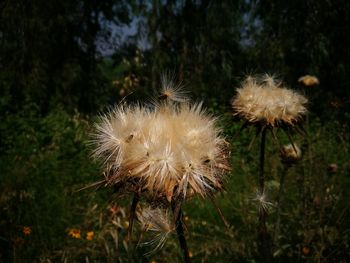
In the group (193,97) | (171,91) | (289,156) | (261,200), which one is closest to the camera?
(171,91)

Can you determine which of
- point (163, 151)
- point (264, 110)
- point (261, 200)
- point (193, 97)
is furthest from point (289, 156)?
point (193, 97)

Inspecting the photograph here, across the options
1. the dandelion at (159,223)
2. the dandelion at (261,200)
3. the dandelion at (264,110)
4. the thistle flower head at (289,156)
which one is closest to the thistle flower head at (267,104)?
the dandelion at (264,110)

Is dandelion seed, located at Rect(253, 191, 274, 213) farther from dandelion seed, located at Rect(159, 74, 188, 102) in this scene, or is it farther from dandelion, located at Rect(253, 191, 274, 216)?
dandelion seed, located at Rect(159, 74, 188, 102)

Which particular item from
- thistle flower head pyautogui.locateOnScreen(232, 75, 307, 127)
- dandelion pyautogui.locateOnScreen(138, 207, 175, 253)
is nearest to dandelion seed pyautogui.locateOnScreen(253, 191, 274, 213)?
thistle flower head pyautogui.locateOnScreen(232, 75, 307, 127)

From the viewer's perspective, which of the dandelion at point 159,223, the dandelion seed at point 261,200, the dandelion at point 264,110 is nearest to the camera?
the dandelion at point 159,223

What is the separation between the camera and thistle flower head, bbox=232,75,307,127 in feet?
7.22

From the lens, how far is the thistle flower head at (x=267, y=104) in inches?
86.6

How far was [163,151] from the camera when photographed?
4.46 ft

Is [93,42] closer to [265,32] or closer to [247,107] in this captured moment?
[265,32]

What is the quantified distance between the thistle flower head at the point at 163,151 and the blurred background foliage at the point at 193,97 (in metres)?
1.05

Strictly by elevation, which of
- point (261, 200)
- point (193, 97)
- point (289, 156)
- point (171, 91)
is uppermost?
point (193, 97)

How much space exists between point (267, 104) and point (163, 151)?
98 centimetres

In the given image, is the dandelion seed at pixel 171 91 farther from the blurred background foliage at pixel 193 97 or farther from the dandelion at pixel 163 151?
the blurred background foliage at pixel 193 97

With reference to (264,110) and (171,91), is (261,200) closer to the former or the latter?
(264,110)
